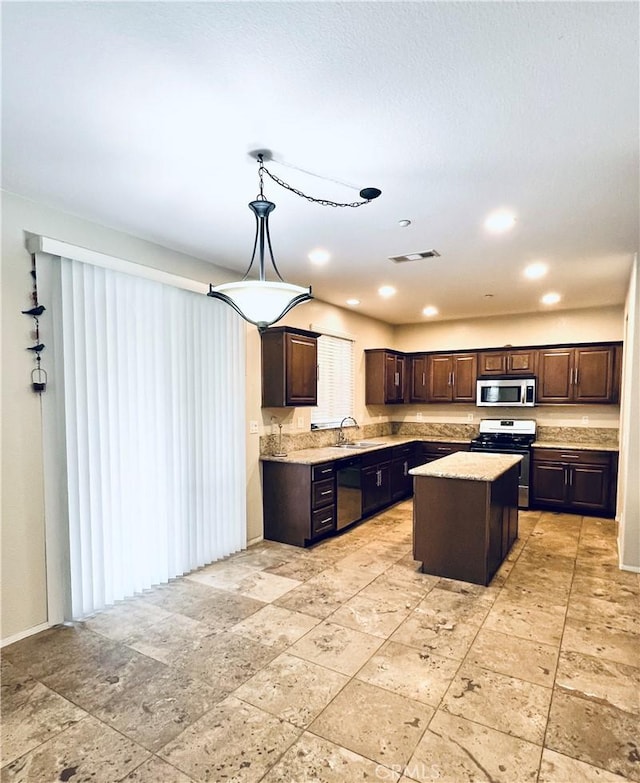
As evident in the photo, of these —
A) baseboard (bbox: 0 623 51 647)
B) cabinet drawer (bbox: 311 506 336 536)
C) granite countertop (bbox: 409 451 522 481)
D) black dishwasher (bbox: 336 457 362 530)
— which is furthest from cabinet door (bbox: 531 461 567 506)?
baseboard (bbox: 0 623 51 647)

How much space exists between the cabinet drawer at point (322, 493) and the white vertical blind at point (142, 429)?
0.71 metres

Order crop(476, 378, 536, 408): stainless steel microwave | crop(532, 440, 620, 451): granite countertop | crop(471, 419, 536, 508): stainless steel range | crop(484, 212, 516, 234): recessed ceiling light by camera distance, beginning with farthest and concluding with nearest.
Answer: crop(476, 378, 536, 408): stainless steel microwave < crop(471, 419, 536, 508): stainless steel range < crop(532, 440, 620, 451): granite countertop < crop(484, 212, 516, 234): recessed ceiling light

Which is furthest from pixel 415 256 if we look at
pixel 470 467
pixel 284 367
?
pixel 470 467

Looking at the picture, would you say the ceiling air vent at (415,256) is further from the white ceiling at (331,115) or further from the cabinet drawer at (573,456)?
the cabinet drawer at (573,456)

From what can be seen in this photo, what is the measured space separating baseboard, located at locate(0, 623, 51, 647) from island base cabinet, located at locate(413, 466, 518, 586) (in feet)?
9.16

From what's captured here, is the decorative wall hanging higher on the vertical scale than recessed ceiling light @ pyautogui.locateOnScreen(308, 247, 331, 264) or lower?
lower

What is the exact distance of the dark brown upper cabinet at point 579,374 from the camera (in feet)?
19.2

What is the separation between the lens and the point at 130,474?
3.39 meters

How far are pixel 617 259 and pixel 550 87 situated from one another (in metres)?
2.81

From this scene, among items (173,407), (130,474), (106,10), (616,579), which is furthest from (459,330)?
(106,10)

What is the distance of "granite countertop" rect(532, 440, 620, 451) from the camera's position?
5.65 m

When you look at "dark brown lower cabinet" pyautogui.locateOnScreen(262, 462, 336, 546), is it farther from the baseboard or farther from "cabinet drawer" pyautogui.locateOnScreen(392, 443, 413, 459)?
the baseboard

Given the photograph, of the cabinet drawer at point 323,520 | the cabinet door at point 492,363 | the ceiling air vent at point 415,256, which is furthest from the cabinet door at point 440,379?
the ceiling air vent at point 415,256

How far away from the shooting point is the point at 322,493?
4.59m
